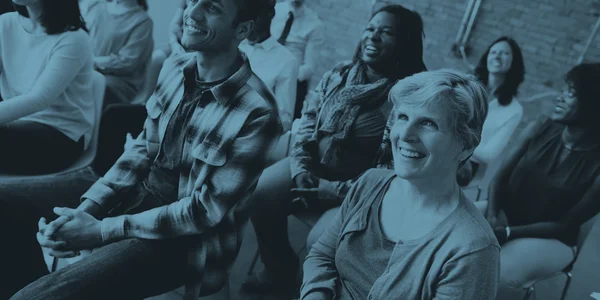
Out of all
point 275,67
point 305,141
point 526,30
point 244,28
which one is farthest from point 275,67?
point 526,30

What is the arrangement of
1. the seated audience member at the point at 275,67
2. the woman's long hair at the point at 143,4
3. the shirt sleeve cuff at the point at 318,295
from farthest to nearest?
the woman's long hair at the point at 143,4 → the seated audience member at the point at 275,67 → the shirt sleeve cuff at the point at 318,295

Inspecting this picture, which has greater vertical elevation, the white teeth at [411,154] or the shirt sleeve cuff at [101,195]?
the white teeth at [411,154]

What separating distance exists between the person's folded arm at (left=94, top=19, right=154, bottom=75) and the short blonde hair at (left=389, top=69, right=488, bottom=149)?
7.99ft

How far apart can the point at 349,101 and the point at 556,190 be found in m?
0.94

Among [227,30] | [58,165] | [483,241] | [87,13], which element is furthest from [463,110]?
[87,13]

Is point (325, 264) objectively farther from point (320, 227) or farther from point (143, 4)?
point (143, 4)

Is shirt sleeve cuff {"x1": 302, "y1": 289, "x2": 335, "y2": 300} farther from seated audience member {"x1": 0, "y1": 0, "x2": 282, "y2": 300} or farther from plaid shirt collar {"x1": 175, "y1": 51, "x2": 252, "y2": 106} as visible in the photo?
plaid shirt collar {"x1": 175, "y1": 51, "x2": 252, "y2": 106}

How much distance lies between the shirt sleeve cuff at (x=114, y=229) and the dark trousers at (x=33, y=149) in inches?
28.3

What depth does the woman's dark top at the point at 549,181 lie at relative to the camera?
1.93 meters

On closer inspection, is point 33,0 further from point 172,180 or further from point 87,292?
point 87,292

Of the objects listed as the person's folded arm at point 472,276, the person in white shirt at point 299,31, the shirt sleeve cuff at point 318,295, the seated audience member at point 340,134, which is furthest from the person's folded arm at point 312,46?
the person's folded arm at point 472,276

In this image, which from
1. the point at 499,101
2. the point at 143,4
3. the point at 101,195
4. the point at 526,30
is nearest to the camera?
A: the point at 101,195

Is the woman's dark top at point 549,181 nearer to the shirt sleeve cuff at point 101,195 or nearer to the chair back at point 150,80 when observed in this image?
the shirt sleeve cuff at point 101,195

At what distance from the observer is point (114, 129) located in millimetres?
2682
